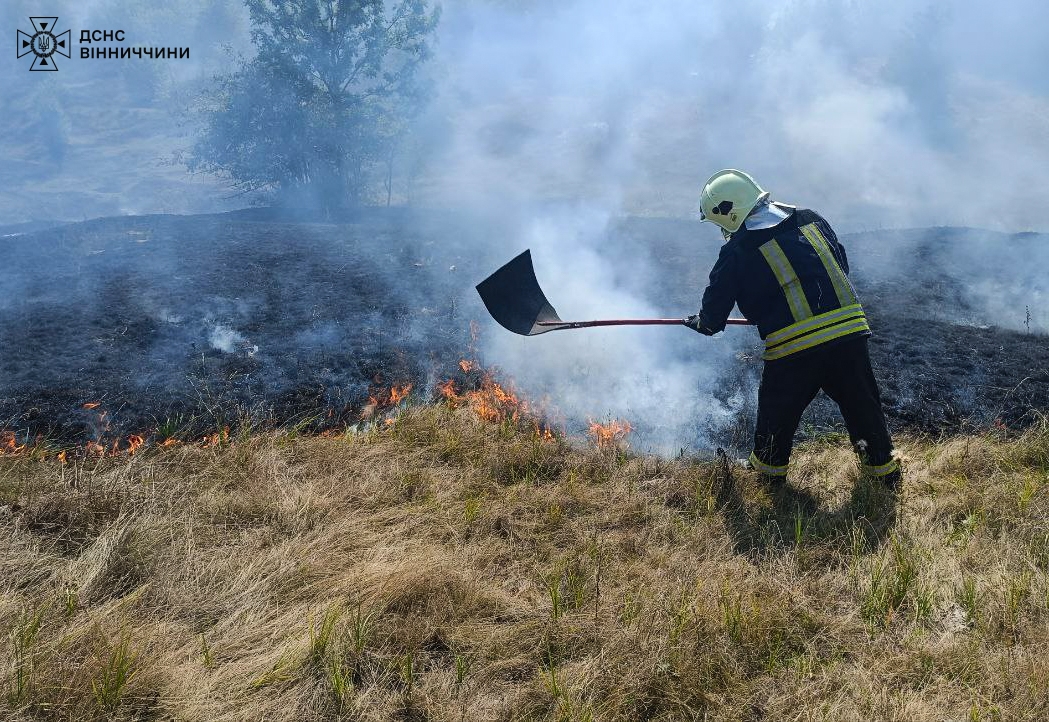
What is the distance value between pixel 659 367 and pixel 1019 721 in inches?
154

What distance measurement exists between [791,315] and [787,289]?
0.51 ft

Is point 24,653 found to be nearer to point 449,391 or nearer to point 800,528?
point 449,391

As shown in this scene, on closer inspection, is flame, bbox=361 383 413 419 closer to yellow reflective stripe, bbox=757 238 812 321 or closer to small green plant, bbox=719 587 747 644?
yellow reflective stripe, bbox=757 238 812 321

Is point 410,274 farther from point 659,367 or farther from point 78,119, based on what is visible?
point 78,119

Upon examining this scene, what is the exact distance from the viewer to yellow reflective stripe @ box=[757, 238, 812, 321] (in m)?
3.83

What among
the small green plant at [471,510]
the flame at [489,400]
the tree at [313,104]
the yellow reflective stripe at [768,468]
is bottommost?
the small green plant at [471,510]

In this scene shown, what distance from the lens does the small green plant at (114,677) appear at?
2258mm

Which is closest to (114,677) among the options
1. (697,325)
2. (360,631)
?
(360,631)

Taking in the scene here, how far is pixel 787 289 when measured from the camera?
3852 millimetres

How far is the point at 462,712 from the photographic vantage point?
7.71 feet

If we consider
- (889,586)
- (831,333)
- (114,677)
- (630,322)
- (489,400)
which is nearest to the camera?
(114,677)

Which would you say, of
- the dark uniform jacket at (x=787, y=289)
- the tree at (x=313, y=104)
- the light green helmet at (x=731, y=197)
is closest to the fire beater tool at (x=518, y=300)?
the dark uniform jacket at (x=787, y=289)
